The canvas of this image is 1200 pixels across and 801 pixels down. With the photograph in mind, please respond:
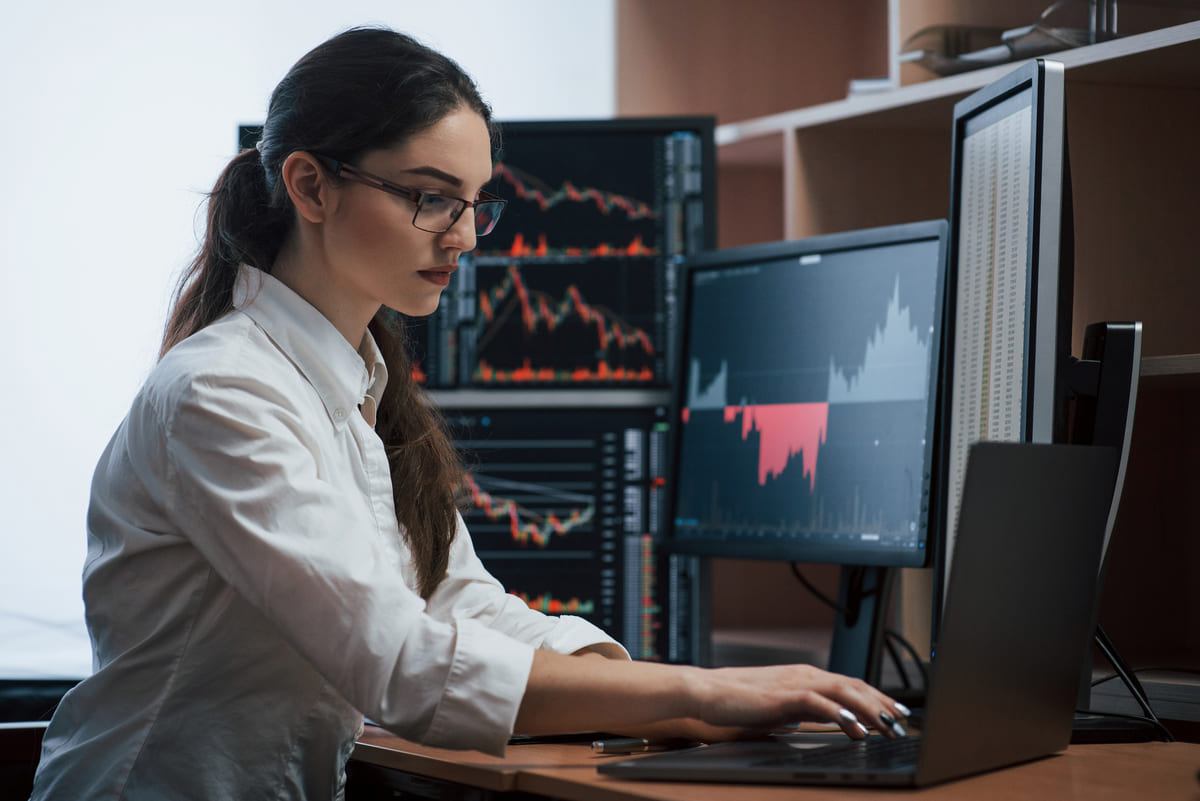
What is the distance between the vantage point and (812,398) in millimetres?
1606

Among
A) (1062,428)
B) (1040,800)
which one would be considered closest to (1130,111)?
(1062,428)

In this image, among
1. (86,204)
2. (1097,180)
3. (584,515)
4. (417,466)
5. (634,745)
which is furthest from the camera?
(86,204)

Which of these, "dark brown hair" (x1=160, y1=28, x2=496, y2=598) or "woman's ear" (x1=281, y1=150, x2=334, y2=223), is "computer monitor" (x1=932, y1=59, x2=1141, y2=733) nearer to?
"dark brown hair" (x1=160, y1=28, x2=496, y2=598)

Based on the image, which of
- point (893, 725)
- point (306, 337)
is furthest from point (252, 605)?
point (893, 725)

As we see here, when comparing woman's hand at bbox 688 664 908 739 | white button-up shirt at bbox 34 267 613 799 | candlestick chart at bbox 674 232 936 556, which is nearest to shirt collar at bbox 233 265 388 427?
white button-up shirt at bbox 34 267 613 799

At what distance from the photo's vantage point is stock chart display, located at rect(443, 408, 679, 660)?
71.9 inches

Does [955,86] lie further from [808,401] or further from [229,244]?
[229,244]

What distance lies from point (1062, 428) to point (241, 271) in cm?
79

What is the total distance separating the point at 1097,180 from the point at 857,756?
931 millimetres

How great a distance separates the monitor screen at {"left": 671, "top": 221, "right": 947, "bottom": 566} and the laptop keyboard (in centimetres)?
51

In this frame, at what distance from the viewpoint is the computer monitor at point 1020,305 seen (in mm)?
1138

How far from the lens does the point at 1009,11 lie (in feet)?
5.68

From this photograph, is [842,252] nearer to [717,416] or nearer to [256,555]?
[717,416]

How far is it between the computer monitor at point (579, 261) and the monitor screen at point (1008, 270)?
0.56 meters
